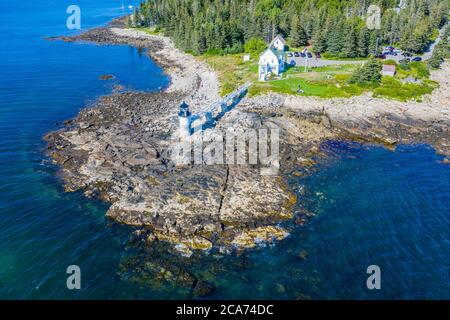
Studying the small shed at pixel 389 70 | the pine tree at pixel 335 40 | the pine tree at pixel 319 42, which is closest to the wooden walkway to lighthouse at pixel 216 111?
the small shed at pixel 389 70

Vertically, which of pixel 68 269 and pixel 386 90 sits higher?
pixel 386 90

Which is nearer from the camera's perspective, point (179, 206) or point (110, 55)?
point (179, 206)

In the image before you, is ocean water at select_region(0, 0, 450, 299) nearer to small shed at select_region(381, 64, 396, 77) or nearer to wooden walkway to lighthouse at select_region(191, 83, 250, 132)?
wooden walkway to lighthouse at select_region(191, 83, 250, 132)

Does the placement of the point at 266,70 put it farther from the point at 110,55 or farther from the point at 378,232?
the point at 110,55

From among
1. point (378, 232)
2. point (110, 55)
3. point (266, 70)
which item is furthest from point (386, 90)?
point (110, 55)

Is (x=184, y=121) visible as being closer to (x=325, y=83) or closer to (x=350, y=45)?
(x=325, y=83)
